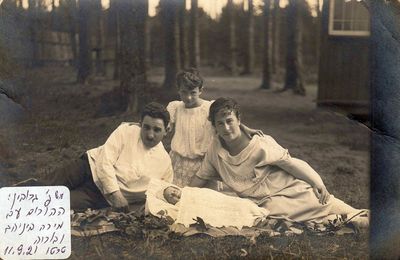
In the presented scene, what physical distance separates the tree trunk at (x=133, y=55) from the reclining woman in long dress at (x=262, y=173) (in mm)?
438

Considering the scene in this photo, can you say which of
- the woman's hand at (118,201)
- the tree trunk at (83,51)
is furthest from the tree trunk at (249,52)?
the woman's hand at (118,201)

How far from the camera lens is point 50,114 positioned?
3062 millimetres

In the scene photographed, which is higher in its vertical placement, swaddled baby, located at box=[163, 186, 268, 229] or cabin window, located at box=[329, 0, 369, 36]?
cabin window, located at box=[329, 0, 369, 36]

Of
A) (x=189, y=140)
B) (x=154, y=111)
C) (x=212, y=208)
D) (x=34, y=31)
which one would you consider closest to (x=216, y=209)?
(x=212, y=208)

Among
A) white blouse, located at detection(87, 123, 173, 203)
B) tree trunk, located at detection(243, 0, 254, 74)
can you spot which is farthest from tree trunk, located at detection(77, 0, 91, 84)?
tree trunk, located at detection(243, 0, 254, 74)

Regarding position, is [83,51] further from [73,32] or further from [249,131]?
[249,131]

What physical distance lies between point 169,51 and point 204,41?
0.68 ft

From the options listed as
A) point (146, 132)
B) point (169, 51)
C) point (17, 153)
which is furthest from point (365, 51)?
point (17, 153)

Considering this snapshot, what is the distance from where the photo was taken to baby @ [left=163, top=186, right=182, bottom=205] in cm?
314

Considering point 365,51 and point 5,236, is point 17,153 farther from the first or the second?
point 365,51

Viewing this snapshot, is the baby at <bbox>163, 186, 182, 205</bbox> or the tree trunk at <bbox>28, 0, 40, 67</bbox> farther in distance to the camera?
the baby at <bbox>163, 186, 182, 205</bbox>

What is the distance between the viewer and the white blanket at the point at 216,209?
10.3 feet

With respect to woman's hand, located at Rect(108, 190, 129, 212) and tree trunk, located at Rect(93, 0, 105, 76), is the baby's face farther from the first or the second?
tree trunk, located at Rect(93, 0, 105, 76)

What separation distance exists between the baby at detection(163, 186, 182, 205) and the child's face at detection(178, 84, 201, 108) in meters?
0.48
